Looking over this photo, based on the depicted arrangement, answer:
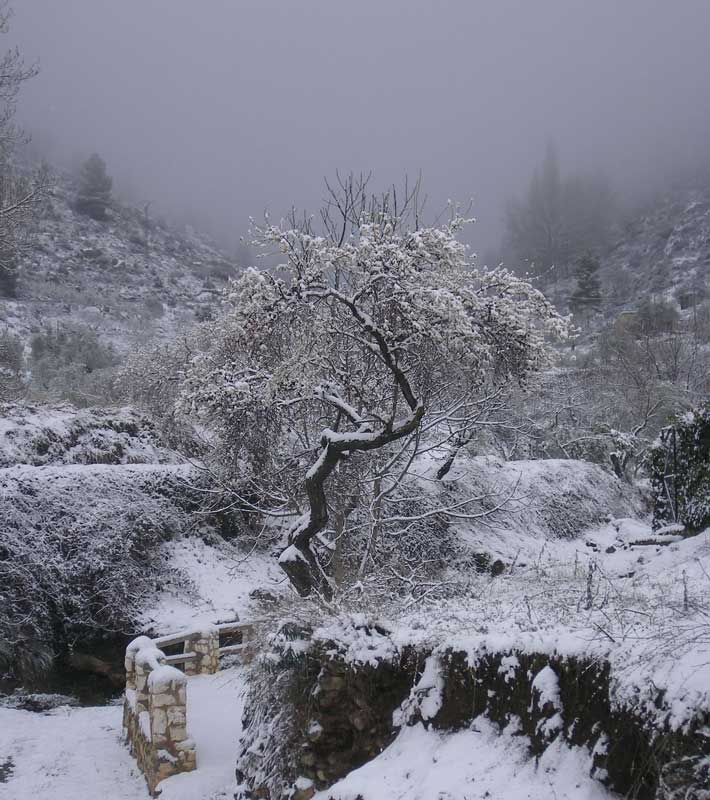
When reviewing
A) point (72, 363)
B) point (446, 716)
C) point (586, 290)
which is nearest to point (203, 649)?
point (446, 716)

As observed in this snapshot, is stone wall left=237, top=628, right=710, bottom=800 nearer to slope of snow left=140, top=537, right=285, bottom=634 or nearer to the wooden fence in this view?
the wooden fence

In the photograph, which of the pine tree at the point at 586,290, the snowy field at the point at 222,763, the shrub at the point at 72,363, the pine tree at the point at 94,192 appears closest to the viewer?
the snowy field at the point at 222,763

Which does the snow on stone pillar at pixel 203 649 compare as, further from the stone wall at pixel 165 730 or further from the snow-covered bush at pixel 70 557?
the stone wall at pixel 165 730

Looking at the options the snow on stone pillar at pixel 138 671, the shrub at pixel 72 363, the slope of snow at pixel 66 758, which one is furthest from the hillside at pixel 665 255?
the slope of snow at pixel 66 758

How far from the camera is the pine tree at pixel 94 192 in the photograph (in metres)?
56.2

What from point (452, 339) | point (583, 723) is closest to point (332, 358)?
point (452, 339)

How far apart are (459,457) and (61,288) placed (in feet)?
111

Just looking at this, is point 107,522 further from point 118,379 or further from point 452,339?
point 118,379

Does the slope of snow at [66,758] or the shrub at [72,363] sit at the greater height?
the shrub at [72,363]

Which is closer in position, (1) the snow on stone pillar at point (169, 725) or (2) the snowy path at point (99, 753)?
(2) the snowy path at point (99, 753)

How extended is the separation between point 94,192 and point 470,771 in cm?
6117

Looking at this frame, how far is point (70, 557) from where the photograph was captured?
11383mm

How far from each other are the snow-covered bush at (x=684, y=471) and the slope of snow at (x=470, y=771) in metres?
7.35

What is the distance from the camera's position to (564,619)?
4090 mm
